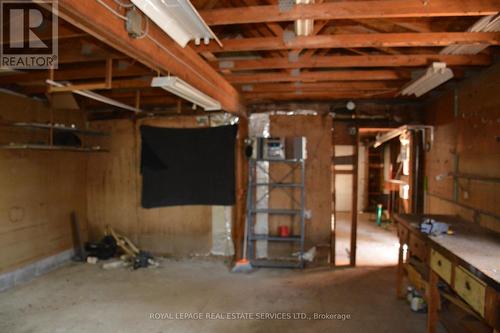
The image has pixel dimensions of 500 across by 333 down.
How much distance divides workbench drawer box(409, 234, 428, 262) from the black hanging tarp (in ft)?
8.24

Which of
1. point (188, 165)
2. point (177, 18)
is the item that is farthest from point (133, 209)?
point (177, 18)

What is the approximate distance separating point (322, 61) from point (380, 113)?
2.30 m

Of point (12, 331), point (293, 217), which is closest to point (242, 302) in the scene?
point (293, 217)

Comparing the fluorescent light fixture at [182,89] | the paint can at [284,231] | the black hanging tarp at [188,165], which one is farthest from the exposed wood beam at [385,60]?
the paint can at [284,231]

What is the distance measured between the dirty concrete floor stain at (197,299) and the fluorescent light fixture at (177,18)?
2382mm

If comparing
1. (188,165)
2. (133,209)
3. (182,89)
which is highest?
(182,89)

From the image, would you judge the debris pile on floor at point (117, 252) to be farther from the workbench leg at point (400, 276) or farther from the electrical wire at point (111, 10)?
the electrical wire at point (111, 10)

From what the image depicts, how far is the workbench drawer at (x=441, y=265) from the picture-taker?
2.17 metres

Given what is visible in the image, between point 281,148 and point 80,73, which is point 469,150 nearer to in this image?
point 281,148

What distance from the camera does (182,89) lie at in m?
2.65

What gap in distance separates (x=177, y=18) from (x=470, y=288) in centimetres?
217

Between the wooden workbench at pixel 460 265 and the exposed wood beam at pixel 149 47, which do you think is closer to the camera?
the exposed wood beam at pixel 149 47

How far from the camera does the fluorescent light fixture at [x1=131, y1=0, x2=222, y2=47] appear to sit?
164 cm
